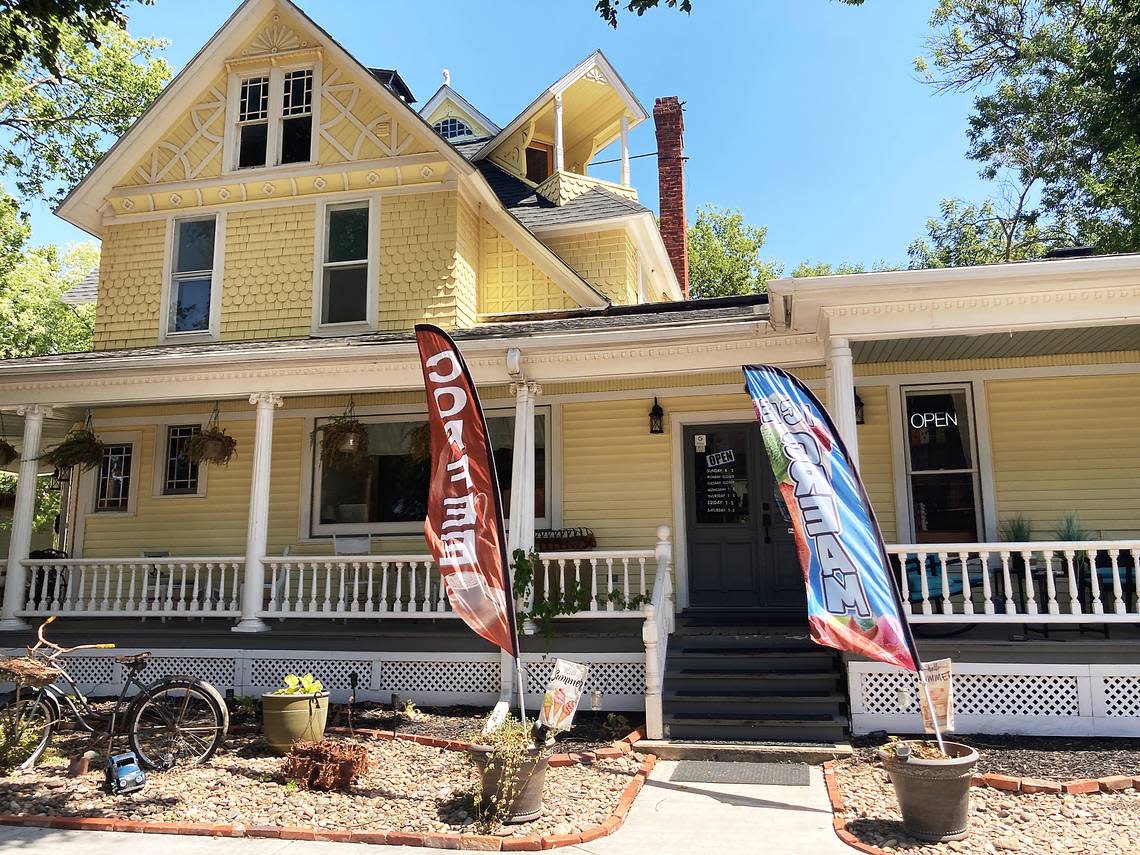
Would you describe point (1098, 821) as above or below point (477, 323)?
below

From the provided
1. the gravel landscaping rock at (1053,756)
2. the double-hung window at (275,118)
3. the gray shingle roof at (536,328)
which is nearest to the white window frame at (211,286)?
the gray shingle roof at (536,328)

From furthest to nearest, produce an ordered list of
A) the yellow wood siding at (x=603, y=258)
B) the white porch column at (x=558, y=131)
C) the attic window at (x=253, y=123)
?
the white porch column at (x=558, y=131)
the yellow wood siding at (x=603, y=258)
the attic window at (x=253, y=123)

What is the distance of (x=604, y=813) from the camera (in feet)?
18.3

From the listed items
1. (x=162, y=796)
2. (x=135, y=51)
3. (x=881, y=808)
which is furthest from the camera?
(x=135, y=51)

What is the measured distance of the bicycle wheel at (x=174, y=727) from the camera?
6.44 metres

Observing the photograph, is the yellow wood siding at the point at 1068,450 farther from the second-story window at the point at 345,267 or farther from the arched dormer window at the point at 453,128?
the arched dormer window at the point at 453,128

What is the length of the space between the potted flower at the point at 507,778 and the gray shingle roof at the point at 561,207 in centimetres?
974

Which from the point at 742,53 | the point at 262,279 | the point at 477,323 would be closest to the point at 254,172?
the point at 262,279

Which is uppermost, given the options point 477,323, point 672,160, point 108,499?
point 672,160

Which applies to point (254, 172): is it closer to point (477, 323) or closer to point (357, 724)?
point (477, 323)

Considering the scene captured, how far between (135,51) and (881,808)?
24.2m

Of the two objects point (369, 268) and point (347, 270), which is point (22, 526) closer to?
point (347, 270)

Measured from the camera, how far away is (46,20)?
8805 millimetres

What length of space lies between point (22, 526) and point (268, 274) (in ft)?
14.7
